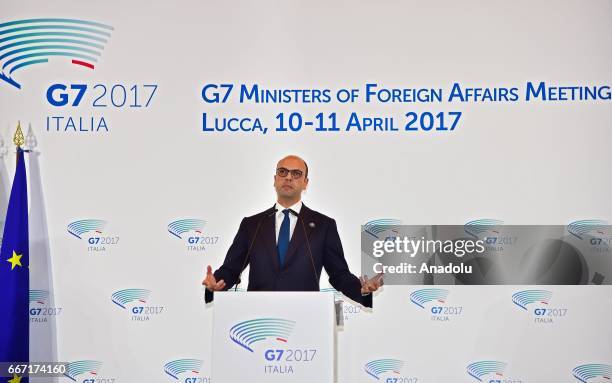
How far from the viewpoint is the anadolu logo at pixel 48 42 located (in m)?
5.31

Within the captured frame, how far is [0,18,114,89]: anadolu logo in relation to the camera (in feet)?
17.4

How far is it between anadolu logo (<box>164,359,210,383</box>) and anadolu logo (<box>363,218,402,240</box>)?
1495 millimetres

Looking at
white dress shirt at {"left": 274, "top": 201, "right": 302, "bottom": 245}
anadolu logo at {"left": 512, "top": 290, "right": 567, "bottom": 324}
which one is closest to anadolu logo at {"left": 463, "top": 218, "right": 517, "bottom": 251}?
anadolu logo at {"left": 512, "top": 290, "right": 567, "bottom": 324}

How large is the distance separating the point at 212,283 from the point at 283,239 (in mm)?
587

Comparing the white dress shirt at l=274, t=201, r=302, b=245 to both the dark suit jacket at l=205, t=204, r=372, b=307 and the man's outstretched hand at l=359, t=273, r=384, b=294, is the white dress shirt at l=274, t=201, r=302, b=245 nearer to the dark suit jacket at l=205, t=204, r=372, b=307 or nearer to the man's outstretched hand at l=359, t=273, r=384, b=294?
the dark suit jacket at l=205, t=204, r=372, b=307

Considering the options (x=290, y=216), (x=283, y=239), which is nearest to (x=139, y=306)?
(x=283, y=239)

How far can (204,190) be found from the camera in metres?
5.23

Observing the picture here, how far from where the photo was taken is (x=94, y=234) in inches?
206

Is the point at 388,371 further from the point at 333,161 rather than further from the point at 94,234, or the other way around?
the point at 94,234

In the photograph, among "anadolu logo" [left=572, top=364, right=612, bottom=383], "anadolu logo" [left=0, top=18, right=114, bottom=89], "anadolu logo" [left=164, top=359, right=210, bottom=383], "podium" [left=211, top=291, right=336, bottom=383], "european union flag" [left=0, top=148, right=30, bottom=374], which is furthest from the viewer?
"anadolu logo" [left=0, top=18, right=114, bottom=89]

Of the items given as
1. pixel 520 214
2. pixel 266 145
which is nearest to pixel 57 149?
pixel 266 145

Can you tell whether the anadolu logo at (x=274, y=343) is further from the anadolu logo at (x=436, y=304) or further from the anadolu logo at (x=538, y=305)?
the anadolu logo at (x=538, y=305)

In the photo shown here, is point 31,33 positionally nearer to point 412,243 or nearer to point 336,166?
point 336,166

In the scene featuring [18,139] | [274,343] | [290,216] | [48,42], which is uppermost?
[48,42]
